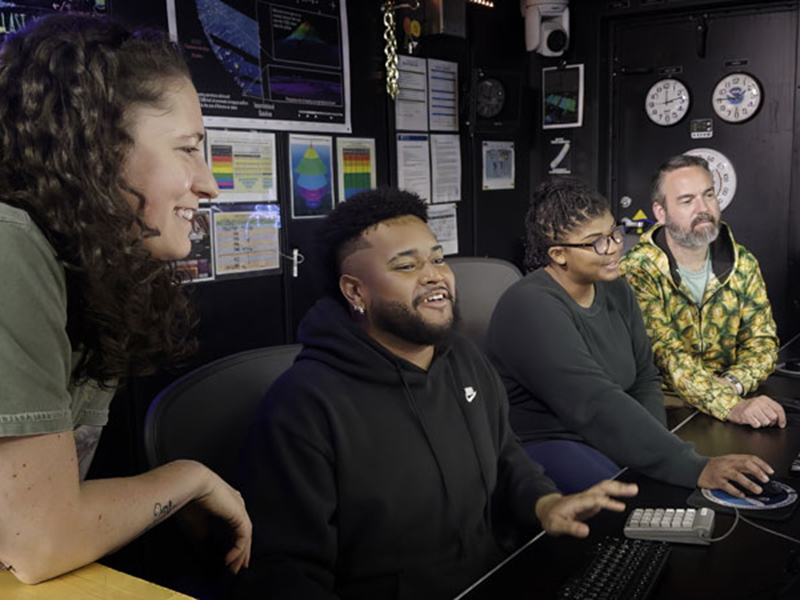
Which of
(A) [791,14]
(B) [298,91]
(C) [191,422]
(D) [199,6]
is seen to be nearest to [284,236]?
(B) [298,91]

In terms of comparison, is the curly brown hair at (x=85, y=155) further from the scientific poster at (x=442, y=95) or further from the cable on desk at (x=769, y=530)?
the scientific poster at (x=442, y=95)

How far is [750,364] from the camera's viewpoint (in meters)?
2.39

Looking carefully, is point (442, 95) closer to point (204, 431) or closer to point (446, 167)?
point (446, 167)

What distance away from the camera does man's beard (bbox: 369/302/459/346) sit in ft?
5.19

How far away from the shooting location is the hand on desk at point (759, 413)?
198 cm

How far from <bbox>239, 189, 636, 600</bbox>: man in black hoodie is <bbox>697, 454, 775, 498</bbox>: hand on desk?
31 cm

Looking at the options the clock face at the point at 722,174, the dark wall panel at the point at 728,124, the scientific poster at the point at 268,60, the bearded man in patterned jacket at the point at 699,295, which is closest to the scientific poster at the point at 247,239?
the scientific poster at the point at 268,60

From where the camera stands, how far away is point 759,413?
1991 millimetres

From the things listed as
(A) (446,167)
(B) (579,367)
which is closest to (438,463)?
(B) (579,367)

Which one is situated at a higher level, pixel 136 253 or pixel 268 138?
pixel 268 138

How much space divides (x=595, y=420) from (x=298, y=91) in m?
2.11

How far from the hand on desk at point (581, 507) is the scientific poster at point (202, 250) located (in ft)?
6.72

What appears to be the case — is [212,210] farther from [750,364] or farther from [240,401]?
[750,364]

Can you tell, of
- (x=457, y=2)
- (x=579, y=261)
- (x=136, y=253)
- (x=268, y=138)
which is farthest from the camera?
(x=457, y=2)
